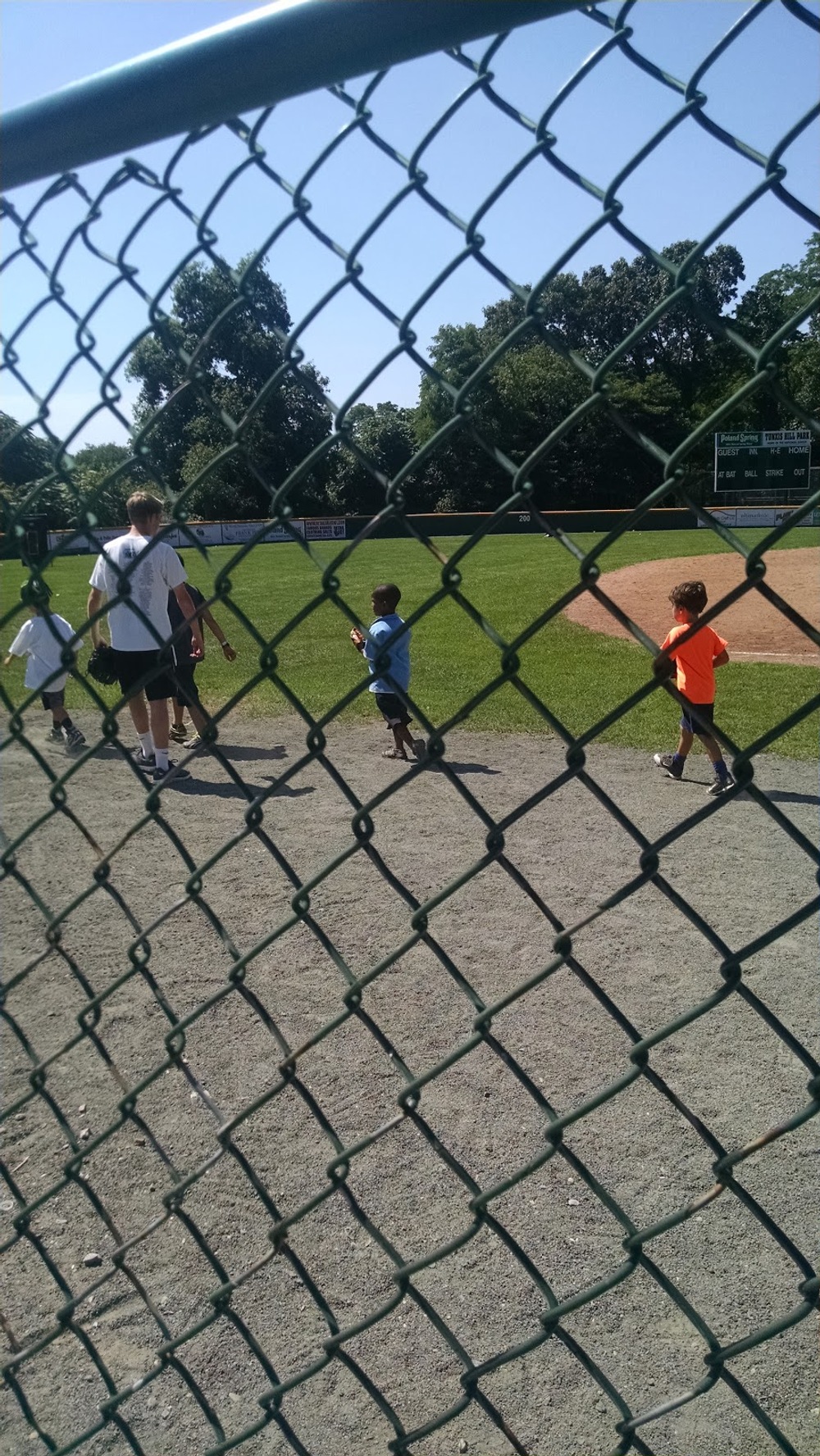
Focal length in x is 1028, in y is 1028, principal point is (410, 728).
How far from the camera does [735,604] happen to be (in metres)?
9.80

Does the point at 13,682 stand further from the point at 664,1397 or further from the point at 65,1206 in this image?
the point at 664,1397

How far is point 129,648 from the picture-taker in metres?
6.58

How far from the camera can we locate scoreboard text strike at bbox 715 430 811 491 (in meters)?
21.4

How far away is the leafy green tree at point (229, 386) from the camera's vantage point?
58.6 inches

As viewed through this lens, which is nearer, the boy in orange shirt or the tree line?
the tree line

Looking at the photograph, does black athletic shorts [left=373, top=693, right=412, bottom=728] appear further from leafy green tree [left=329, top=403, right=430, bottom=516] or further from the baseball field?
leafy green tree [left=329, top=403, right=430, bottom=516]

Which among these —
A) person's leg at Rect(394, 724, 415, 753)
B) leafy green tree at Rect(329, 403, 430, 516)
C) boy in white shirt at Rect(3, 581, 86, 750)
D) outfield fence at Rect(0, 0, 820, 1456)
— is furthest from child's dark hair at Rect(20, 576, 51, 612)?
person's leg at Rect(394, 724, 415, 753)

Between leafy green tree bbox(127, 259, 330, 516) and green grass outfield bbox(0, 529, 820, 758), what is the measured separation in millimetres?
2200

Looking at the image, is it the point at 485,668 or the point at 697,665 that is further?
the point at 485,668

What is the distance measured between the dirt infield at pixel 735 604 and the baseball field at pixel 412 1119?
4225 mm

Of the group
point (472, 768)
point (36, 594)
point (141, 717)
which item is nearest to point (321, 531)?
point (472, 768)

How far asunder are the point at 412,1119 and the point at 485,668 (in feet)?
34.0

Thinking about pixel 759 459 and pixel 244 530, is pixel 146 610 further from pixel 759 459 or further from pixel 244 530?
pixel 759 459

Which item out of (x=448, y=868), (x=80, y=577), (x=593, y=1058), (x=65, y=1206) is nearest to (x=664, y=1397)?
(x=593, y=1058)
